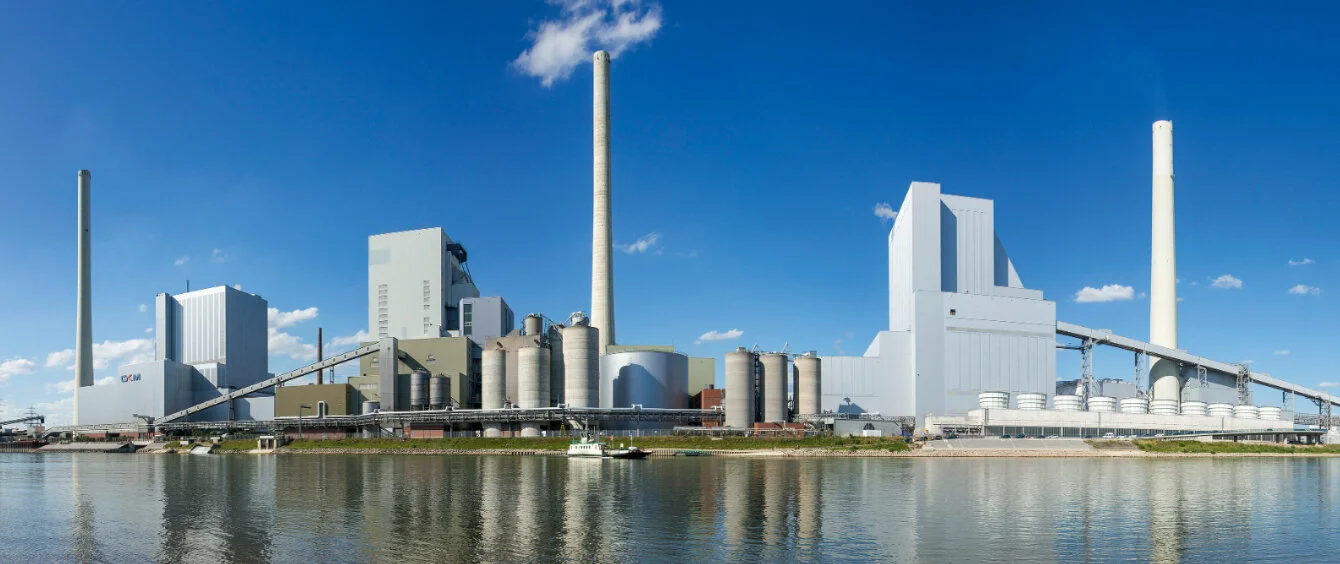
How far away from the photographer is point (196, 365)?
15738 cm

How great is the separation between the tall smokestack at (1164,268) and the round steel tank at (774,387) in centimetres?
5041

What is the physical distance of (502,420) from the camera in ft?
390

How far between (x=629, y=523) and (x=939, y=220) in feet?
286

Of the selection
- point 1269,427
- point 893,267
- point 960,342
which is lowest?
point 1269,427

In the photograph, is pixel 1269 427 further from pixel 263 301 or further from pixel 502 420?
pixel 263 301

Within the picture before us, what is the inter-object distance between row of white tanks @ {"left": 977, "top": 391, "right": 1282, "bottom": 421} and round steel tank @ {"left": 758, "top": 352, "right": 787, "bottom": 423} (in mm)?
23474

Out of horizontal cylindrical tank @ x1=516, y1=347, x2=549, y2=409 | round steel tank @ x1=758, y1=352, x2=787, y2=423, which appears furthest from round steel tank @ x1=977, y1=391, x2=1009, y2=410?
horizontal cylindrical tank @ x1=516, y1=347, x2=549, y2=409

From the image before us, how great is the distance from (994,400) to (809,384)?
22290 millimetres

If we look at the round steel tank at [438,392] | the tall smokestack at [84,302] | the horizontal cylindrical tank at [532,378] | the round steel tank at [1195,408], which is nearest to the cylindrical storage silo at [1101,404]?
the round steel tank at [1195,408]

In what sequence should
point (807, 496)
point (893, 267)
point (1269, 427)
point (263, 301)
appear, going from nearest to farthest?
point (807, 496) → point (1269, 427) → point (893, 267) → point (263, 301)

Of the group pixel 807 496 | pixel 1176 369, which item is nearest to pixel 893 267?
pixel 1176 369

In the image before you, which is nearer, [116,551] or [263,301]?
[116,551]

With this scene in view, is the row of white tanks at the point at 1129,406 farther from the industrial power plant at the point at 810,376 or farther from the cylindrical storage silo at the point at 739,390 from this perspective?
the cylindrical storage silo at the point at 739,390

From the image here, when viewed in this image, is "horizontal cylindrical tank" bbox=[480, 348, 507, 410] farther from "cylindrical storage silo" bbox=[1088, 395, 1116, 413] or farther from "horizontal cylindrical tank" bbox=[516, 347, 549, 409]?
"cylindrical storage silo" bbox=[1088, 395, 1116, 413]
